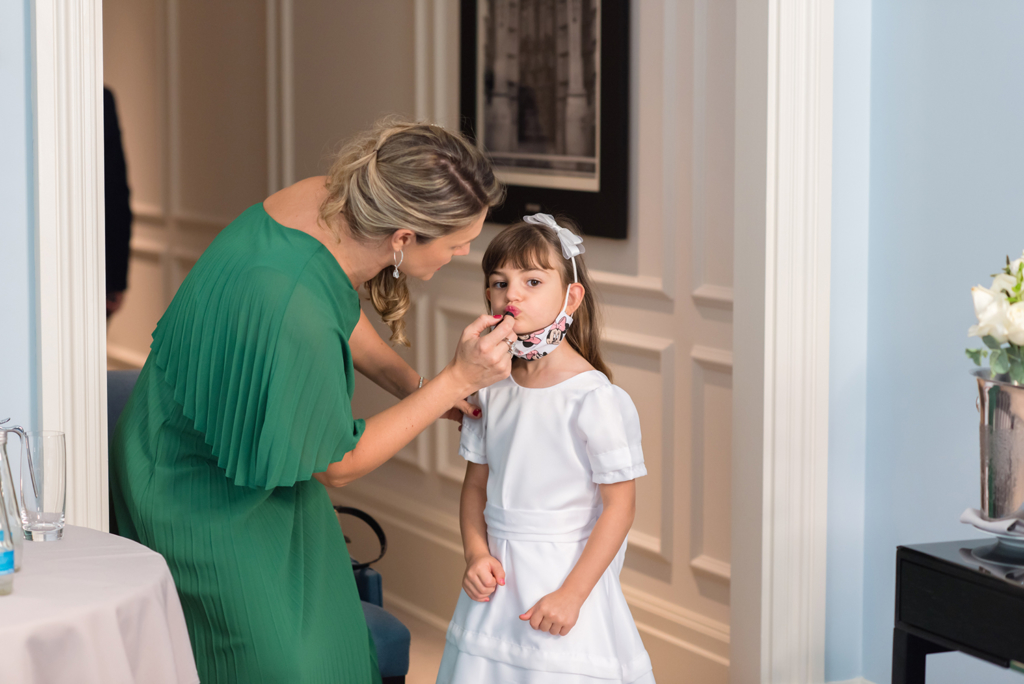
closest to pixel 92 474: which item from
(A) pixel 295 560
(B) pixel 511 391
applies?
(A) pixel 295 560

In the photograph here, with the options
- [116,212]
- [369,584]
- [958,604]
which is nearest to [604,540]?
[958,604]

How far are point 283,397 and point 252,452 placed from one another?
0.36 ft

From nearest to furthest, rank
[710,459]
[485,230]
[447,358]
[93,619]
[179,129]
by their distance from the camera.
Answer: [93,619] → [710,459] → [485,230] → [447,358] → [179,129]

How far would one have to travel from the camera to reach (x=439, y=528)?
3.94 m

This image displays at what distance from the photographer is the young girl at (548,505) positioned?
1.96m

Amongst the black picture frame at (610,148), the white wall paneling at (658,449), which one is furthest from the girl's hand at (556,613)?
the black picture frame at (610,148)

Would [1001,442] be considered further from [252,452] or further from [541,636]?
[252,452]

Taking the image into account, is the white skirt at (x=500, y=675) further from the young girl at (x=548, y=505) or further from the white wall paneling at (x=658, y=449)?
the white wall paneling at (x=658, y=449)

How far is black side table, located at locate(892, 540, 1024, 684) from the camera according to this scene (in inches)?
68.6

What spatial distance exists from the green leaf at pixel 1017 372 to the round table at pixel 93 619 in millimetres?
1380

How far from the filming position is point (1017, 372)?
1.78 m

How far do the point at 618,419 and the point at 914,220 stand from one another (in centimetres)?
97

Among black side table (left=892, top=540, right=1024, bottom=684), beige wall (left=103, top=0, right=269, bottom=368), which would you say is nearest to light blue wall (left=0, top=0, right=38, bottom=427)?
black side table (left=892, top=540, right=1024, bottom=684)

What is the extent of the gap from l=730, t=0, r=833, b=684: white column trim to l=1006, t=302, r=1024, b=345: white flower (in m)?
0.78
